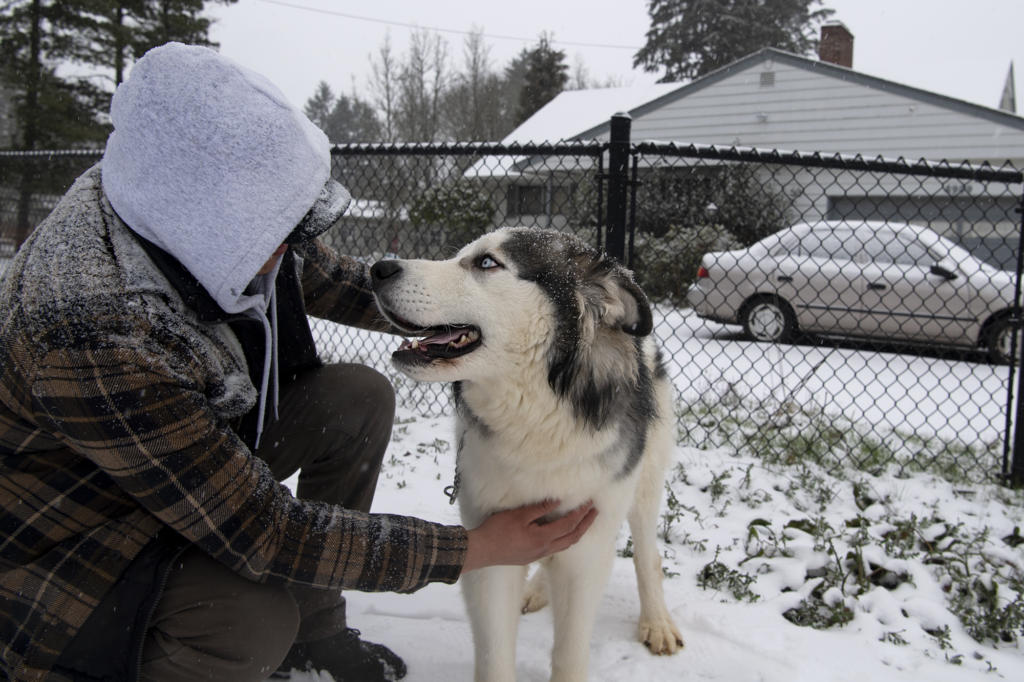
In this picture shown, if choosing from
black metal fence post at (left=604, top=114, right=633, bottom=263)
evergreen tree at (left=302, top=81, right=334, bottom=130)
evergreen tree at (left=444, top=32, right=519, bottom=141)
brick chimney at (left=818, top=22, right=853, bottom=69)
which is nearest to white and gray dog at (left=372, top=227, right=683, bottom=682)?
black metal fence post at (left=604, top=114, right=633, bottom=263)

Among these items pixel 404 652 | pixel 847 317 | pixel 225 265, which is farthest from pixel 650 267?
pixel 225 265

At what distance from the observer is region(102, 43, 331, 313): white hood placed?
1256mm

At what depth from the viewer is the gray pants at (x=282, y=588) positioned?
4.59 feet

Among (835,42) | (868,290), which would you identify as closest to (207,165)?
(868,290)

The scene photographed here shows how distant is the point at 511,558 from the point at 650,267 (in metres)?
8.19

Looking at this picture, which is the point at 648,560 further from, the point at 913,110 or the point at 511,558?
the point at 913,110

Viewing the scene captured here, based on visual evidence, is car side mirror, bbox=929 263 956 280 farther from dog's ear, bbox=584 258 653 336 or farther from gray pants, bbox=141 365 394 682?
gray pants, bbox=141 365 394 682

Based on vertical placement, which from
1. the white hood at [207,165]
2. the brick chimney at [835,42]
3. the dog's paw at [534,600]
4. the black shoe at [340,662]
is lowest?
the dog's paw at [534,600]

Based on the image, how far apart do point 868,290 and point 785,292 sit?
0.84 m

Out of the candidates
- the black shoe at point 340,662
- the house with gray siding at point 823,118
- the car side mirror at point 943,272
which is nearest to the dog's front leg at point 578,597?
the black shoe at point 340,662

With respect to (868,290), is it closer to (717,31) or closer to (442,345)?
(442,345)

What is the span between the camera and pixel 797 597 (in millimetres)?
2445

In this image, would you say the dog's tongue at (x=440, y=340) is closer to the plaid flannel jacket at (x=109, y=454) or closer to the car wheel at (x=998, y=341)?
the plaid flannel jacket at (x=109, y=454)

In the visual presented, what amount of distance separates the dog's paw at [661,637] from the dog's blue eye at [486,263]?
53.5 inches
